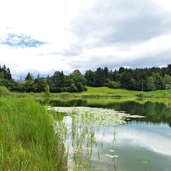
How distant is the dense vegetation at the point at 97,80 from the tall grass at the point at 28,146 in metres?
85.8

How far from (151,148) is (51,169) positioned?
7781 mm

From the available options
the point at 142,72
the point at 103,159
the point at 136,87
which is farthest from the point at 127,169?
the point at 142,72

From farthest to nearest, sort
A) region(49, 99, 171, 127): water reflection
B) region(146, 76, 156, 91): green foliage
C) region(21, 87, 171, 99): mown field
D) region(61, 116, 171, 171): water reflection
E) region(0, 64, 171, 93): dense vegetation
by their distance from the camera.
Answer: region(146, 76, 156, 91): green foliage → region(0, 64, 171, 93): dense vegetation → region(21, 87, 171, 99): mown field → region(49, 99, 171, 127): water reflection → region(61, 116, 171, 171): water reflection

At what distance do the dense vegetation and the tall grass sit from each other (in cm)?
8581

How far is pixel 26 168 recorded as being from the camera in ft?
15.9

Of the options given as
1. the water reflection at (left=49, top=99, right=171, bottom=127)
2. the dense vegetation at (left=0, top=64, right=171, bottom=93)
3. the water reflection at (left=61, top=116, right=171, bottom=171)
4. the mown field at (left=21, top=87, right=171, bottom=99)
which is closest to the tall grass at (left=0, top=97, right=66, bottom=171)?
the water reflection at (left=61, top=116, right=171, bottom=171)

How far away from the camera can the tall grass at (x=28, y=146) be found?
16.4ft

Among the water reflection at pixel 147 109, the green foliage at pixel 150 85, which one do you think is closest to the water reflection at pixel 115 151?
the water reflection at pixel 147 109

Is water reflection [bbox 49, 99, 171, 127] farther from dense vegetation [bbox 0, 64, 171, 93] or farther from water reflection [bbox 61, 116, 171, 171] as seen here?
dense vegetation [bbox 0, 64, 171, 93]

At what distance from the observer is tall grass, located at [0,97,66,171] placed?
16.4 feet

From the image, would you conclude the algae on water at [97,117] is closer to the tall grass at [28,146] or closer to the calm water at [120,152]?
the calm water at [120,152]

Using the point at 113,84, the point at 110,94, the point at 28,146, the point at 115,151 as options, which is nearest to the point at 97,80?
the point at 113,84

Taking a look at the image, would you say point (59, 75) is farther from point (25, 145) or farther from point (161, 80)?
point (25, 145)

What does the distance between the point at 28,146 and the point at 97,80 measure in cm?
11307
